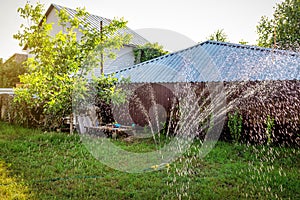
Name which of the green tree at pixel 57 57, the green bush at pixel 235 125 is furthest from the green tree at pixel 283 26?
the green tree at pixel 57 57

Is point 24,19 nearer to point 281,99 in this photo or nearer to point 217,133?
point 217,133

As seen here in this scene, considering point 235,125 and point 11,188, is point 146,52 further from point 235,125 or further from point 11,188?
point 11,188

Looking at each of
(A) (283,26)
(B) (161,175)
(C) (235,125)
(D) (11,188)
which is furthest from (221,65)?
(A) (283,26)

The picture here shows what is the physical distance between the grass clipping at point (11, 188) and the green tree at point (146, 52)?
16301mm

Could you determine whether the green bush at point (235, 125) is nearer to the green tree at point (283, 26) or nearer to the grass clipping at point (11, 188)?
the grass clipping at point (11, 188)

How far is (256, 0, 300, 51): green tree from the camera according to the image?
2366 cm

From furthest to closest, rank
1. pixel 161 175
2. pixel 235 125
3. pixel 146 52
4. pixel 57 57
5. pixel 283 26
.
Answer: pixel 283 26, pixel 146 52, pixel 57 57, pixel 235 125, pixel 161 175

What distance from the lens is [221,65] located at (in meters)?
10.5

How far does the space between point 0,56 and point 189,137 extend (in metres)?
30.3

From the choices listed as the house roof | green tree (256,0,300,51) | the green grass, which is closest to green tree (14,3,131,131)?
the house roof

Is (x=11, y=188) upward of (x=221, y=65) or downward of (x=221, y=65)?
downward

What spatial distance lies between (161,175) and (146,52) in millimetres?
16006

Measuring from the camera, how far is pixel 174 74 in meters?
11.3

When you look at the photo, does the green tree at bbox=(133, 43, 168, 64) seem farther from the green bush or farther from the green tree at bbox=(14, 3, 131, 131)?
the green bush
